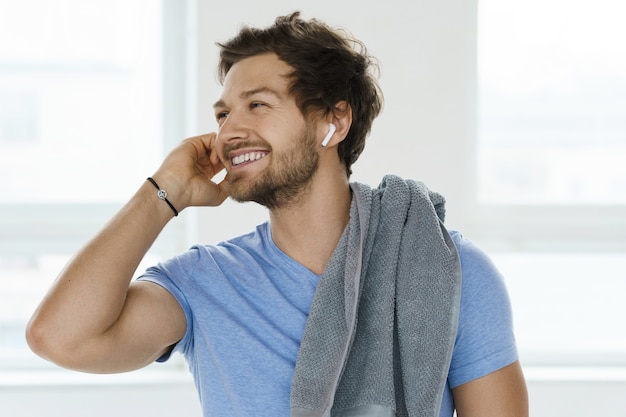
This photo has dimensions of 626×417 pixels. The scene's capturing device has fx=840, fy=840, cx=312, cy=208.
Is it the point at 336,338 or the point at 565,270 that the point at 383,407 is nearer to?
the point at 336,338

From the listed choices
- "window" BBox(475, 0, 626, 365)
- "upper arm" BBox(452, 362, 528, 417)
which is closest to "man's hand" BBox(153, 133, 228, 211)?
"upper arm" BBox(452, 362, 528, 417)

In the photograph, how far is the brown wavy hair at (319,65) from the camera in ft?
5.78

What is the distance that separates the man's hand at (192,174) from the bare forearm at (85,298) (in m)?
0.18

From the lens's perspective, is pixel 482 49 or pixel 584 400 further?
pixel 482 49

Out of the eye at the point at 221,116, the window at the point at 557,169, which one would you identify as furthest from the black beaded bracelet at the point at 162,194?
the window at the point at 557,169

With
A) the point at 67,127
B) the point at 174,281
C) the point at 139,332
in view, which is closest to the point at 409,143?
the point at 67,127

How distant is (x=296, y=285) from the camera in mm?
1679

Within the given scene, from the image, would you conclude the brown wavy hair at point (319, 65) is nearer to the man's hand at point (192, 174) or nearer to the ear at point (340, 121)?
the ear at point (340, 121)

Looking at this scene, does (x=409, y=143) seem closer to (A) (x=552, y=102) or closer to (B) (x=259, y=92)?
(A) (x=552, y=102)

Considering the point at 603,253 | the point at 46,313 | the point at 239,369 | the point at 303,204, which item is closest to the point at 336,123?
the point at 303,204

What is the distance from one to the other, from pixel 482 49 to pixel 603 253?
87 cm

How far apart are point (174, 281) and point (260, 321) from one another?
199 mm

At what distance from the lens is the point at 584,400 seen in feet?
9.37

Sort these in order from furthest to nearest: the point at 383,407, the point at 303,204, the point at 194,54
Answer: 1. the point at 194,54
2. the point at 303,204
3. the point at 383,407
